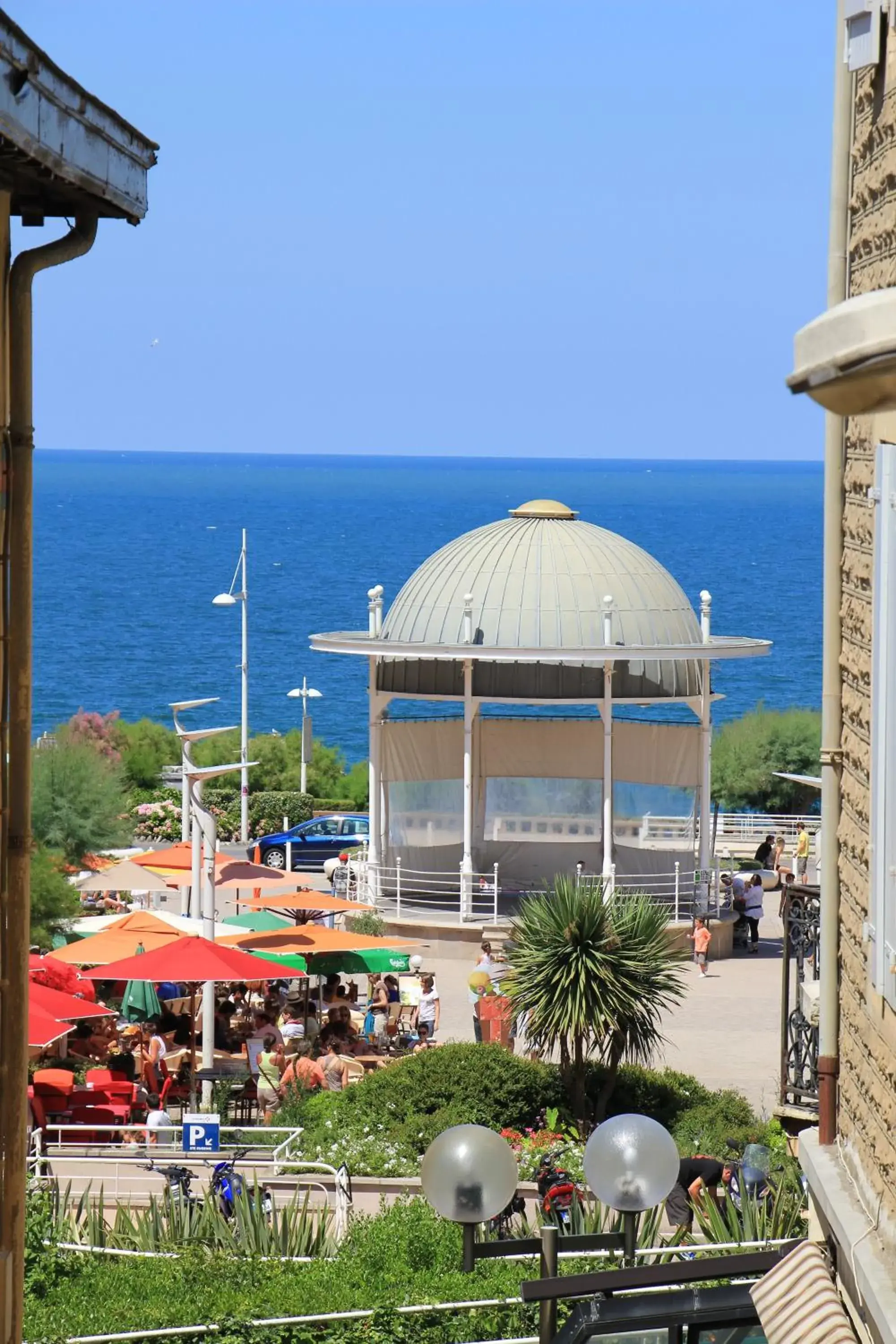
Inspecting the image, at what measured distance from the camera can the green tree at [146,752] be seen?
50.2 meters

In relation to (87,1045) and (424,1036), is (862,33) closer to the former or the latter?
(87,1045)

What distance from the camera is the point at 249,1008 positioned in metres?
23.6

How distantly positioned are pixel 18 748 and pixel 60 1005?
11540mm

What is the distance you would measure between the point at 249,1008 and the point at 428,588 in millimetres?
9268

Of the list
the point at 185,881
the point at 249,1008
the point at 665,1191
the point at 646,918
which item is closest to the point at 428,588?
the point at 185,881

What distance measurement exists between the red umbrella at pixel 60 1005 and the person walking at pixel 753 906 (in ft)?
42.9

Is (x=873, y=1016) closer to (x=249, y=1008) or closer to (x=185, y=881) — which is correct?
(x=249, y=1008)

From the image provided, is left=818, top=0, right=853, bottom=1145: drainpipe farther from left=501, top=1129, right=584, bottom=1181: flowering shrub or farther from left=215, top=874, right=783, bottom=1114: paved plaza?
left=215, top=874, right=783, bottom=1114: paved plaza

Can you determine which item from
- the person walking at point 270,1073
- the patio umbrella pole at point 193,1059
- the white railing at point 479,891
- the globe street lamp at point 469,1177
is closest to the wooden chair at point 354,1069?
the person walking at point 270,1073

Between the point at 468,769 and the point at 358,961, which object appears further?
the point at 468,769

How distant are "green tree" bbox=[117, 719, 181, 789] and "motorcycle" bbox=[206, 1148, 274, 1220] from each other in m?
33.3

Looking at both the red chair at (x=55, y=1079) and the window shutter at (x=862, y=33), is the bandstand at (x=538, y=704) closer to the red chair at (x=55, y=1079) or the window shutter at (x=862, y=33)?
the red chair at (x=55, y=1079)

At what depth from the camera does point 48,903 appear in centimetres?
2525

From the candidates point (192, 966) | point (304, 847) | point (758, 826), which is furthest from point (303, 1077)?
point (758, 826)
